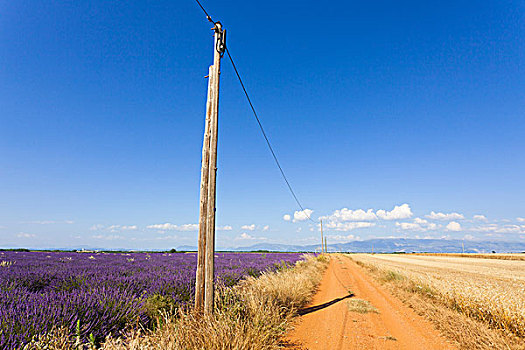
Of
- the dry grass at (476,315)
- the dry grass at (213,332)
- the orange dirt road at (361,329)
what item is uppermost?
the dry grass at (213,332)

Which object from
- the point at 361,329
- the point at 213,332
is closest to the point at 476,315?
the point at 361,329

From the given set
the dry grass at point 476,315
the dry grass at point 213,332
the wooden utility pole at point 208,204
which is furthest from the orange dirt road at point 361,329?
the wooden utility pole at point 208,204

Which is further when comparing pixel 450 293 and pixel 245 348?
pixel 450 293

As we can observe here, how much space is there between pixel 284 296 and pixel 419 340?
137 inches

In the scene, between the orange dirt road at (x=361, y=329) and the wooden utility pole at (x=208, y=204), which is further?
the orange dirt road at (x=361, y=329)

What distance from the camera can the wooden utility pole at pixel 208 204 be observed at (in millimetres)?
4984

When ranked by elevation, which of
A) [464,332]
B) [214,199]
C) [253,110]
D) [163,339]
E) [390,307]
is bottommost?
[390,307]

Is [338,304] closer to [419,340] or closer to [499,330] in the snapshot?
[419,340]

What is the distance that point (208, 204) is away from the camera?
17.0 feet

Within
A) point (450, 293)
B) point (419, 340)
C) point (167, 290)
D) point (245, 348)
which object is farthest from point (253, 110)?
point (450, 293)

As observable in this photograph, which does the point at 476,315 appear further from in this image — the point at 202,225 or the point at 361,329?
the point at 202,225

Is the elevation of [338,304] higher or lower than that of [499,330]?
lower

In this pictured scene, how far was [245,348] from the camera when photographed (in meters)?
3.93

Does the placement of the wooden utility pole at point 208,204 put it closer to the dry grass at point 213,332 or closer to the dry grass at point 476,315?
the dry grass at point 213,332
